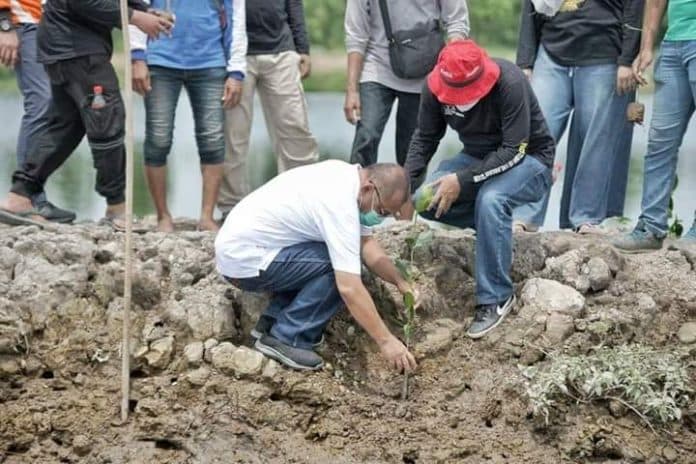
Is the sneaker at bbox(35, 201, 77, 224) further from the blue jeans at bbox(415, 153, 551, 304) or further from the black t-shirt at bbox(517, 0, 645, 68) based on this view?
the black t-shirt at bbox(517, 0, 645, 68)

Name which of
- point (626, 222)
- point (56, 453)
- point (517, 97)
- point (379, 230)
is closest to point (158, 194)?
point (379, 230)

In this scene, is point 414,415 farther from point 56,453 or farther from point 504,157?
point 56,453

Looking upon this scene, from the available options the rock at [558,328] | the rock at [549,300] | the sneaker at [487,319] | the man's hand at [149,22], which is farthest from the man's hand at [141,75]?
the rock at [558,328]

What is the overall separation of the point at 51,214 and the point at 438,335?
2.17 meters

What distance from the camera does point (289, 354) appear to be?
538cm

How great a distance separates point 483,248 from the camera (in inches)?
215

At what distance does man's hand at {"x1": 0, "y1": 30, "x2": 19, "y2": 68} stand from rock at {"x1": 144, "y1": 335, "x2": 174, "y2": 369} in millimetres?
1765

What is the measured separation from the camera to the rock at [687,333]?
18.7 ft

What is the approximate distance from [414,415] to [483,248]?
792 mm

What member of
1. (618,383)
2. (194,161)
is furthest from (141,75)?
(194,161)

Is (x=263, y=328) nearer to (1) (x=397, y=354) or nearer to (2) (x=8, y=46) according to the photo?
(1) (x=397, y=354)

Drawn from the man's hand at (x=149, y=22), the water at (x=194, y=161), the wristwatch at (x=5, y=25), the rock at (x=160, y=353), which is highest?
A: the man's hand at (x=149, y=22)

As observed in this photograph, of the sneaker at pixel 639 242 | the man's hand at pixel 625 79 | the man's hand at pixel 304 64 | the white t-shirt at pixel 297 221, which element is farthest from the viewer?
the man's hand at pixel 304 64

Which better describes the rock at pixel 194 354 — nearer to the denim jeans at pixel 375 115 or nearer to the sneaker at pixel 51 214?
the sneaker at pixel 51 214
